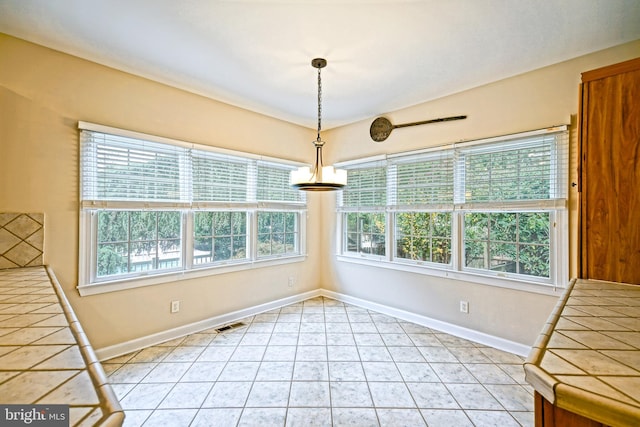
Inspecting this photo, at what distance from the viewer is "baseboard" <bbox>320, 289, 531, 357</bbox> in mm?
2730

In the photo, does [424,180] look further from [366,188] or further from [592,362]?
[592,362]

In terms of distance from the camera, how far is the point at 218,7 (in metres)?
1.86

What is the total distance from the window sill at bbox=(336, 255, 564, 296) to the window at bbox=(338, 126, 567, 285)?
34mm

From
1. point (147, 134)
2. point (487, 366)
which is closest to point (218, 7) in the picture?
point (147, 134)

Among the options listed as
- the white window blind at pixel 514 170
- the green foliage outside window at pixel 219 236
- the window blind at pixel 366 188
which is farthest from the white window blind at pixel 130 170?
the white window blind at pixel 514 170

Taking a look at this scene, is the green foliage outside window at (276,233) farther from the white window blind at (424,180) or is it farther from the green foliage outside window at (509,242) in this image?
the green foliage outside window at (509,242)

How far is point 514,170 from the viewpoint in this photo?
2.74 meters

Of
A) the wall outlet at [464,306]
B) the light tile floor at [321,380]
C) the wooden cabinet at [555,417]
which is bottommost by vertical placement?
the light tile floor at [321,380]

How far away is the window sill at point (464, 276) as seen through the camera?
2576mm

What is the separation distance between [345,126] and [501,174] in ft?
7.38

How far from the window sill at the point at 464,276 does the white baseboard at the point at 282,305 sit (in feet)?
1.75

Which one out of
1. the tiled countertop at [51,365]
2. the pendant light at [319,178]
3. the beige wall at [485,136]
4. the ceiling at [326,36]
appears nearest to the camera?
the tiled countertop at [51,365]

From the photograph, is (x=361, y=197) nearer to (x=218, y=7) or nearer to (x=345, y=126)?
(x=345, y=126)

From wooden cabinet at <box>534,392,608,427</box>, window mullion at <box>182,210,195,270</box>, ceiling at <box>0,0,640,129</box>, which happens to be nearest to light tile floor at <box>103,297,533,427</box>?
window mullion at <box>182,210,195,270</box>
